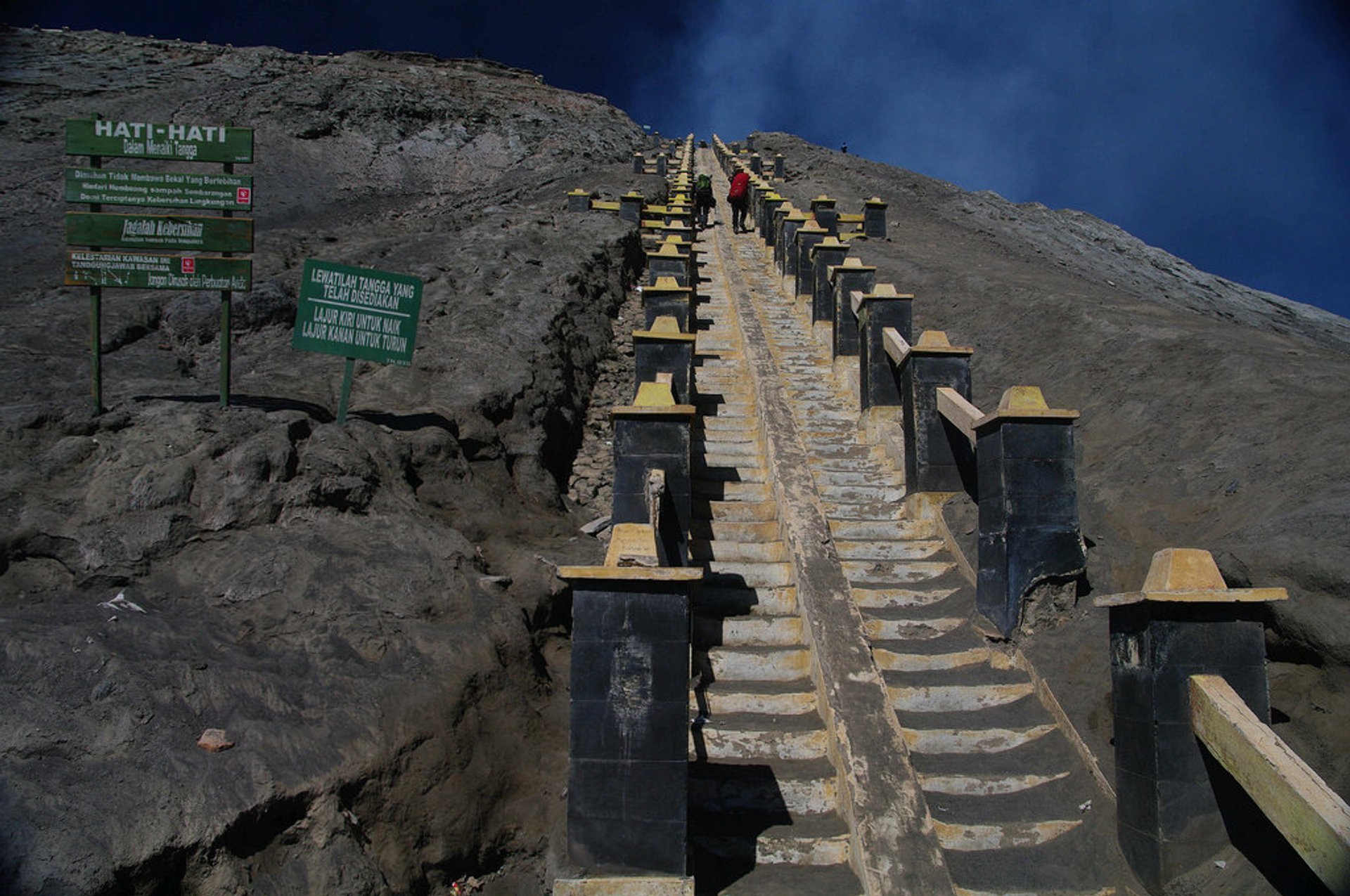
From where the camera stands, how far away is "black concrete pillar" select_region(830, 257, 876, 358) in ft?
39.1

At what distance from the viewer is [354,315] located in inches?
296

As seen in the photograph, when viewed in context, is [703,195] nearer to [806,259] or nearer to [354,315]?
[806,259]

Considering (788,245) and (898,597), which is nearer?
(898,597)

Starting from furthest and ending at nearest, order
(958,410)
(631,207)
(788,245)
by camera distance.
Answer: (631,207), (788,245), (958,410)

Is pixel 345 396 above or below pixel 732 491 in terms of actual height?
above

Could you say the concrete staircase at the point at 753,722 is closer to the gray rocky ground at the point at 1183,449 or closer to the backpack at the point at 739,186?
the gray rocky ground at the point at 1183,449

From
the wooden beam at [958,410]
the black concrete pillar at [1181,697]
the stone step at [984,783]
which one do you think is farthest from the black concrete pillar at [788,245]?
the black concrete pillar at [1181,697]

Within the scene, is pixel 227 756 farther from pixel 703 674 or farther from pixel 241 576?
pixel 703 674

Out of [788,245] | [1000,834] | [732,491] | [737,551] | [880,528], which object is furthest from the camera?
[788,245]

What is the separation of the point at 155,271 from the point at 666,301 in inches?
238

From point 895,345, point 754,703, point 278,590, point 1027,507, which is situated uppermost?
point 895,345

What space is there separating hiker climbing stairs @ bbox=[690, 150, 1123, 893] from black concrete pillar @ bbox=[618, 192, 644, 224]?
8706 millimetres

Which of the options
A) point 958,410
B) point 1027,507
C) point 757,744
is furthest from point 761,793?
point 958,410

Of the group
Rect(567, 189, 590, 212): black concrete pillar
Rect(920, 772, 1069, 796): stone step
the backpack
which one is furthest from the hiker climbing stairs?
the backpack
